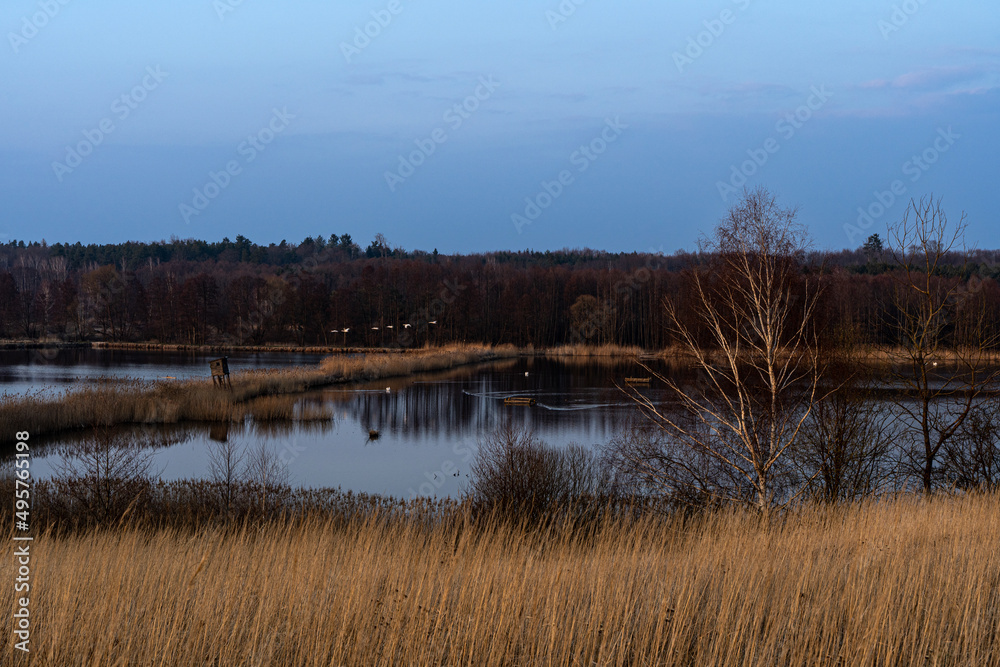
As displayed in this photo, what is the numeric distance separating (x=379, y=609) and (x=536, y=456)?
28.3 ft

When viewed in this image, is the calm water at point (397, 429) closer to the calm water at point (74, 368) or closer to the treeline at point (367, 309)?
the calm water at point (74, 368)

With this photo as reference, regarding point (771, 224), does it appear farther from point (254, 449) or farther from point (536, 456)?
point (254, 449)

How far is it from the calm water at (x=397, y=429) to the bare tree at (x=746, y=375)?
17.1 ft

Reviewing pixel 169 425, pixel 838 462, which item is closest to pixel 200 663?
pixel 838 462

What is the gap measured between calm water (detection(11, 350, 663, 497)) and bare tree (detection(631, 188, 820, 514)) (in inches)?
205

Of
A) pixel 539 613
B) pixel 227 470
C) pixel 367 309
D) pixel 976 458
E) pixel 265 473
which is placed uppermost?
pixel 367 309

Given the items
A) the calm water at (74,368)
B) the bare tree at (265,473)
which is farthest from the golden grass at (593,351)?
the bare tree at (265,473)

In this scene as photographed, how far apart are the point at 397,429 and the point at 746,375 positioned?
13765mm

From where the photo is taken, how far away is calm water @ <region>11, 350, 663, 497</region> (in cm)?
1705

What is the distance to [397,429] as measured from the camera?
24031mm

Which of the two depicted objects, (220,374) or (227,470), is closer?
(227,470)

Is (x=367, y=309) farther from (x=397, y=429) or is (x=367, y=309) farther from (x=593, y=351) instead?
(x=397, y=429)

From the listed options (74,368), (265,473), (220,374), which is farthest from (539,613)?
(74,368)

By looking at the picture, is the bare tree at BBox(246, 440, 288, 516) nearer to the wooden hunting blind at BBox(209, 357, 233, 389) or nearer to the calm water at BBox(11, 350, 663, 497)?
the calm water at BBox(11, 350, 663, 497)
